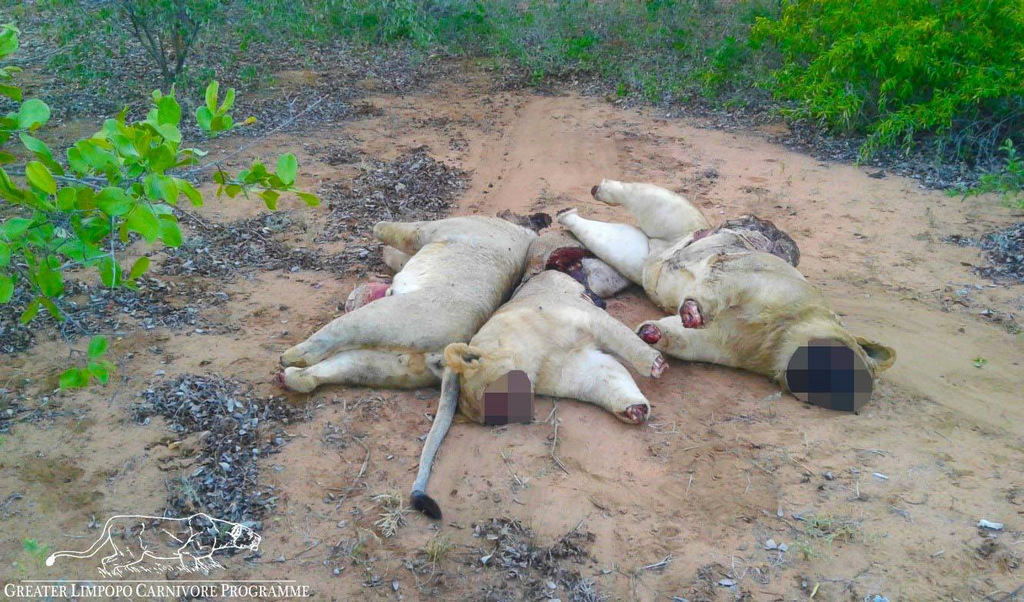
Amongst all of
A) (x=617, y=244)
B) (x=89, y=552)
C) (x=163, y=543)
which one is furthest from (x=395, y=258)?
(x=89, y=552)

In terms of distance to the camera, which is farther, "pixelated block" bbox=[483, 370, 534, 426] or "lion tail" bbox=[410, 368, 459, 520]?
"pixelated block" bbox=[483, 370, 534, 426]

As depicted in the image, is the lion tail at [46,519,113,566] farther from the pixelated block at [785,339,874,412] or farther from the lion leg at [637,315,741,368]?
the pixelated block at [785,339,874,412]

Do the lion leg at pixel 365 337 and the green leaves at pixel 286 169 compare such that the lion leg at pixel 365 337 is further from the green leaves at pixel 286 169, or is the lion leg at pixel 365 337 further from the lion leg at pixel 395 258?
the green leaves at pixel 286 169

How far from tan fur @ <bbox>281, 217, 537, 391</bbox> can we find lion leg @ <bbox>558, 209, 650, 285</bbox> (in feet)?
2.83

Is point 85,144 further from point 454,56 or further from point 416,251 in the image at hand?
point 454,56

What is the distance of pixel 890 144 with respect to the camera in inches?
337

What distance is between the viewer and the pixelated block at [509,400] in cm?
437

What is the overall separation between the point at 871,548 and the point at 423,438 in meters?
2.36

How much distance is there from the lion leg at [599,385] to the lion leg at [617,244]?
1363mm

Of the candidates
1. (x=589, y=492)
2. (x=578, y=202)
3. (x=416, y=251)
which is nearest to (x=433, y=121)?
(x=578, y=202)

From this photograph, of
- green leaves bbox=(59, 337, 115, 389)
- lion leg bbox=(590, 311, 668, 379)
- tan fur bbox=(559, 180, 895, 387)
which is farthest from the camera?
tan fur bbox=(559, 180, 895, 387)

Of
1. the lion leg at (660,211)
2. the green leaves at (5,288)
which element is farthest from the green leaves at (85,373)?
the lion leg at (660,211)

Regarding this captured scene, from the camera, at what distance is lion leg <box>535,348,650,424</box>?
4418mm

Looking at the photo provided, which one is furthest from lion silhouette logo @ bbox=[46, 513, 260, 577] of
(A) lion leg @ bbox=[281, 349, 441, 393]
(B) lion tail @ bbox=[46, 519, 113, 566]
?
(A) lion leg @ bbox=[281, 349, 441, 393]
